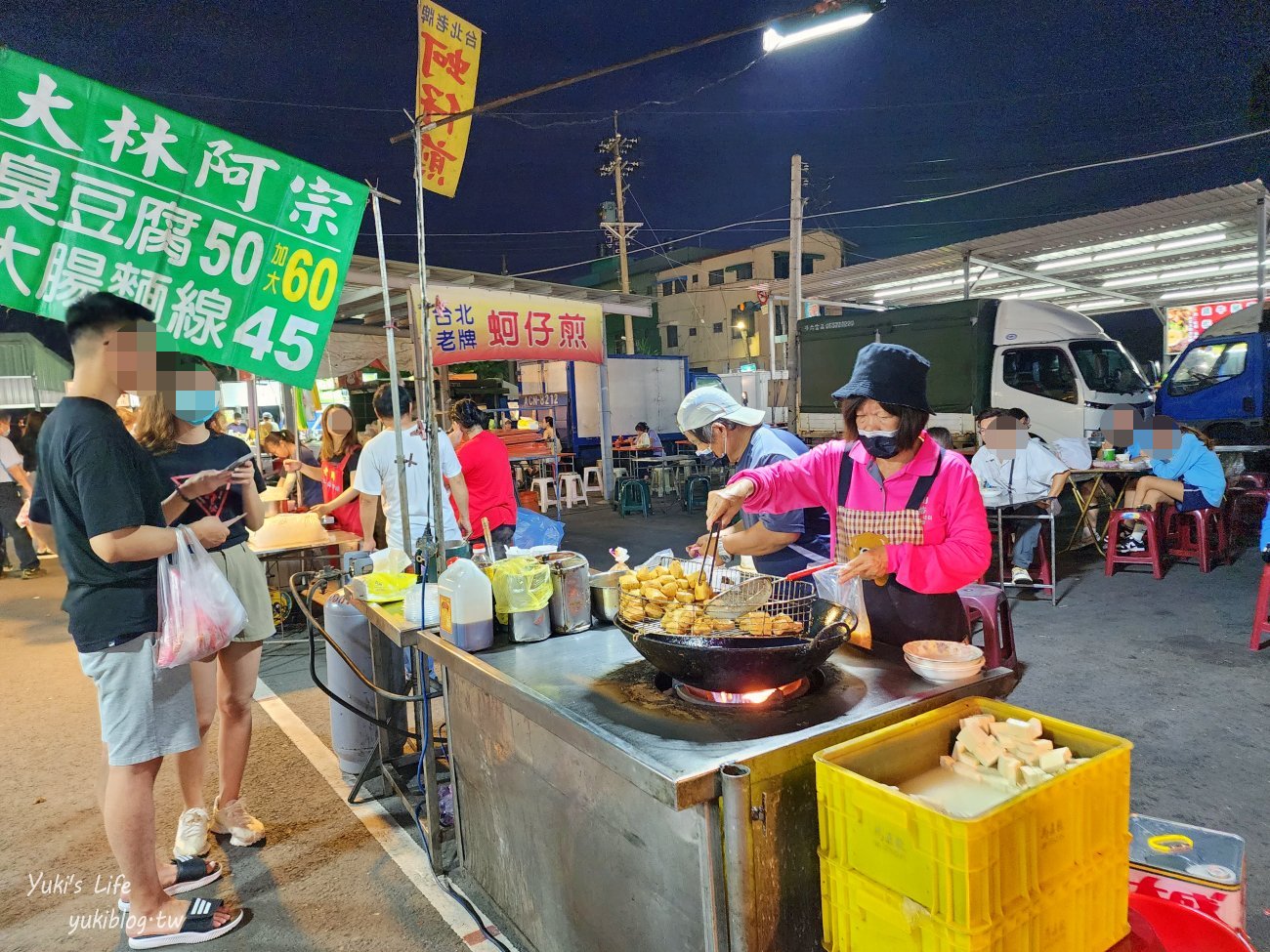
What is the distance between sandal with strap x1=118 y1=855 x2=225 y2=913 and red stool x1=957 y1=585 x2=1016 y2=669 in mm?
4157

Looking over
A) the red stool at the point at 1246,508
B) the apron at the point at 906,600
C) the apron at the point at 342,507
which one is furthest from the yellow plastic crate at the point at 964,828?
the red stool at the point at 1246,508

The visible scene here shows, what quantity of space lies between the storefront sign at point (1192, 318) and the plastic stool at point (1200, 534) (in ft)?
34.1

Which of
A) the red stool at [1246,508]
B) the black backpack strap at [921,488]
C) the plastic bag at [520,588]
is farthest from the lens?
the red stool at [1246,508]

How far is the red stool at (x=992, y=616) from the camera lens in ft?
14.9

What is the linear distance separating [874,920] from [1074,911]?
1.46 feet

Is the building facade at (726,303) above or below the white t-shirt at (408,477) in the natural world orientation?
above

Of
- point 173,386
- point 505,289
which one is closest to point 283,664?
point 173,386

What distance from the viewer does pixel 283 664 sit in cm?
582

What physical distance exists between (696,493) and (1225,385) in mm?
8154

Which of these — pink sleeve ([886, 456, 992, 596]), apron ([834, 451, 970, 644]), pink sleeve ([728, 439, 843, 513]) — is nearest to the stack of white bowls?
pink sleeve ([886, 456, 992, 596])

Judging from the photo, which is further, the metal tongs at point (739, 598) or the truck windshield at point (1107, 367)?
the truck windshield at point (1107, 367)

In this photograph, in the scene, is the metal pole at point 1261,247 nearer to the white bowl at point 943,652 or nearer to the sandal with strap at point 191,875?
the white bowl at point 943,652

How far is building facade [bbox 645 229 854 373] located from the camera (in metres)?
36.2

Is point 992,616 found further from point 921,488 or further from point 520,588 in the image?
point 520,588
